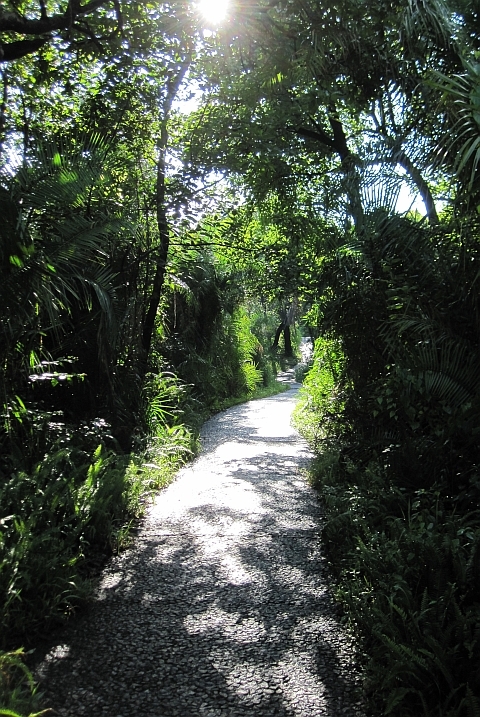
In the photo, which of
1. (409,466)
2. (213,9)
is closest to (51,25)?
(213,9)

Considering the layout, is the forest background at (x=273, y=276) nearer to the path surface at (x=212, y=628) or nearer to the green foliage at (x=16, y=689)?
the green foliage at (x=16, y=689)

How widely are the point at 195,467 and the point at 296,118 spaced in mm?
4906

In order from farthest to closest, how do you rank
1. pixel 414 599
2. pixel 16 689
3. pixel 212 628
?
pixel 212 628 < pixel 414 599 < pixel 16 689

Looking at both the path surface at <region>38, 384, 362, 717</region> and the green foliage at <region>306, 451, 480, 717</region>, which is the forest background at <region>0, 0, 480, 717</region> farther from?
the path surface at <region>38, 384, 362, 717</region>

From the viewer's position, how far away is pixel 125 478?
17.6 feet

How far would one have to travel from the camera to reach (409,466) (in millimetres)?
4539

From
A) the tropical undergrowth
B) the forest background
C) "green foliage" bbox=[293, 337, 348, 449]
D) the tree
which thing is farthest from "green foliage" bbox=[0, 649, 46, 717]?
"green foliage" bbox=[293, 337, 348, 449]

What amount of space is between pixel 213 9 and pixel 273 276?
4.74 meters

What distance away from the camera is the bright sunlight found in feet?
A: 16.1

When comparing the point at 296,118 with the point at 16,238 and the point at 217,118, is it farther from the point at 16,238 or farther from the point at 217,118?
the point at 16,238

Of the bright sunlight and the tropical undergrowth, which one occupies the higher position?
the bright sunlight

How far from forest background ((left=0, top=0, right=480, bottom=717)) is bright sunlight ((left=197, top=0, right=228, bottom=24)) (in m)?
0.15

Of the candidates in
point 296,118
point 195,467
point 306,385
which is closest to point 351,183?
point 296,118

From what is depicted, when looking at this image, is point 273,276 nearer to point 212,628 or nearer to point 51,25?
point 51,25
